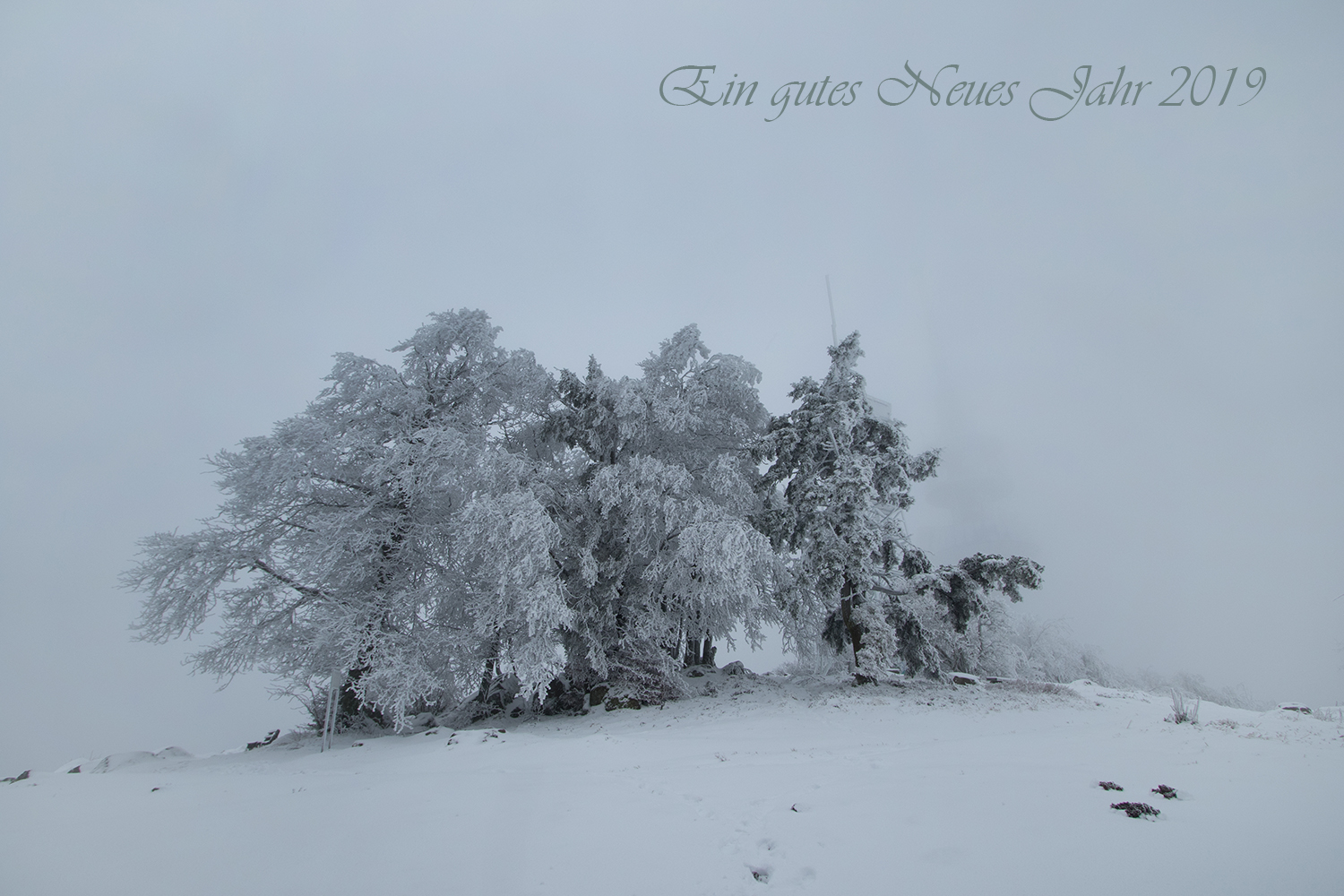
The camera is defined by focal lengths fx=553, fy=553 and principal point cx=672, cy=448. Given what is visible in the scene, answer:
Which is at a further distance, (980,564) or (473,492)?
(473,492)

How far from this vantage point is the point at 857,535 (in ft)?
40.8

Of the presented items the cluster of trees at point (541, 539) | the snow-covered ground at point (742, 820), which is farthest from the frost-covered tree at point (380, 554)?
the snow-covered ground at point (742, 820)

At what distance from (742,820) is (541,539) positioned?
804 centimetres

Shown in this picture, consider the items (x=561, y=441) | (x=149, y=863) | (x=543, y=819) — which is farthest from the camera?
(x=561, y=441)

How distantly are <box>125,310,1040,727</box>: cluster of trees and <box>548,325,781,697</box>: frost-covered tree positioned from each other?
72 millimetres

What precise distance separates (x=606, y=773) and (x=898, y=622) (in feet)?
29.4

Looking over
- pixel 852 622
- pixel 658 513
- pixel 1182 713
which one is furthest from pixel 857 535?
pixel 1182 713

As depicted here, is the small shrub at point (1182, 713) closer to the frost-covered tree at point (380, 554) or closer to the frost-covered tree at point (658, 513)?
the frost-covered tree at point (658, 513)

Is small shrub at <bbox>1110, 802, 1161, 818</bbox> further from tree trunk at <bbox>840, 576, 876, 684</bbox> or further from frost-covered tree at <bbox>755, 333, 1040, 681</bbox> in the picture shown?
tree trunk at <bbox>840, 576, 876, 684</bbox>

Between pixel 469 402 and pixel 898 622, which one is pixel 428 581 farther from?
pixel 898 622

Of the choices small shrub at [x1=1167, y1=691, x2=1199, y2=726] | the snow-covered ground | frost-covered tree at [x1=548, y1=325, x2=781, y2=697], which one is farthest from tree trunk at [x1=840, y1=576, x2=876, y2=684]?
small shrub at [x1=1167, y1=691, x2=1199, y2=726]

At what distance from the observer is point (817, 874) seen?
3781 millimetres

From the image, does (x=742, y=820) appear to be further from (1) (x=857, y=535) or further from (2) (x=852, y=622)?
(2) (x=852, y=622)

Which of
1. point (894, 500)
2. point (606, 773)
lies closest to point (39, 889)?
point (606, 773)
